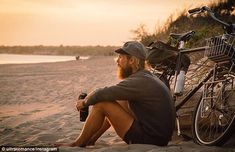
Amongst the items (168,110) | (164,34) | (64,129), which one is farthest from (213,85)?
(164,34)

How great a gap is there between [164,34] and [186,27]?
72.0 inches

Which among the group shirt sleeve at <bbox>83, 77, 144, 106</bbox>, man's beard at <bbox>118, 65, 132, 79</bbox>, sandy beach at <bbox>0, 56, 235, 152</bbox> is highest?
man's beard at <bbox>118, 65, 132, 79</bbox>

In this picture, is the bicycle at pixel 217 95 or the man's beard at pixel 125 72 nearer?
the bicycle at pixel 217 95

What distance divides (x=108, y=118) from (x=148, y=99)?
48cm

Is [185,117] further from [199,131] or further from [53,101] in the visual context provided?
[53,101]

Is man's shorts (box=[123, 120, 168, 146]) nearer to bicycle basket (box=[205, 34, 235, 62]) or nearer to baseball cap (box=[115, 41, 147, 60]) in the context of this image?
baseball cap (box=[115, 41, 147, 60])

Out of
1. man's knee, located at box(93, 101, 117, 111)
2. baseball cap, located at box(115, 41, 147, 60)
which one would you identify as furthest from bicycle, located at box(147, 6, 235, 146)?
man's knee, located at box(93, 101, 117, 111)

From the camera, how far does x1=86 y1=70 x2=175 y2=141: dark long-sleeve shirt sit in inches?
178

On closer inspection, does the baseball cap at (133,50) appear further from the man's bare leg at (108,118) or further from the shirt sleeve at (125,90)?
the man's bare leg at (108,118)

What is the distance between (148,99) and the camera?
4.54 metres

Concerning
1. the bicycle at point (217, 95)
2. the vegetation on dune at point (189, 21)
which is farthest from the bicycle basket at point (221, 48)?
the vegetation on dune at point (189, 21)

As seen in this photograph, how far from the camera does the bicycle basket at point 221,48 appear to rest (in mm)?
4398

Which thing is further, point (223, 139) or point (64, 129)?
point (64, 129)

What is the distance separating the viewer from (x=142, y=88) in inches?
178
